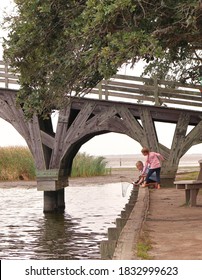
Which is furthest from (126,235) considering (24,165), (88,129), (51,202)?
(24,165)

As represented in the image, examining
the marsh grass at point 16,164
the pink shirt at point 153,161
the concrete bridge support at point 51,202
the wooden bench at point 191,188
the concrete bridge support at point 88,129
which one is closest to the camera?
the wooden bench at point 191,188

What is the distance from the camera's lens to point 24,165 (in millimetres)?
38375

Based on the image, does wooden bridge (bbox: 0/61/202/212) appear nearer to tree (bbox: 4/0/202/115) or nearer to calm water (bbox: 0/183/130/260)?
calm water (bbox: 0/183/130/260)

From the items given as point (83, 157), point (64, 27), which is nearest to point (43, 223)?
point (64, 27)

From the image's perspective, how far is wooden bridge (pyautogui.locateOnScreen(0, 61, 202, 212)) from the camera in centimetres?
2123

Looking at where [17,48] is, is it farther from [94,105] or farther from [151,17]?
[94,105]

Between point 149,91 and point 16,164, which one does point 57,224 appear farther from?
point 16,164

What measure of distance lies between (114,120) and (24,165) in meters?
17.2

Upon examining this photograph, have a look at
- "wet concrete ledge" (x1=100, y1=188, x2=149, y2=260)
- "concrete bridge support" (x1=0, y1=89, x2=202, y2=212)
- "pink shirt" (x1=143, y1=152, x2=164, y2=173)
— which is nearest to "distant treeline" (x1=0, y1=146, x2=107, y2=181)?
"concrete bridge support" (x1=0, y1=89, x2=202, y2=212)

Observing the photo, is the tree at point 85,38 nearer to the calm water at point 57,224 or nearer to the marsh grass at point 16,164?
the calm water at point 57,224

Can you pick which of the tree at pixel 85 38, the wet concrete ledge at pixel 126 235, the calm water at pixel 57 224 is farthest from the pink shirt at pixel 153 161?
the tree at pixel 85 38

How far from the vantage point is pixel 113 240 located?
9086 millimetres

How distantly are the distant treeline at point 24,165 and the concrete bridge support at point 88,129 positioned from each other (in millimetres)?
13228

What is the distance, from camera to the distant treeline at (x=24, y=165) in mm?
37219
